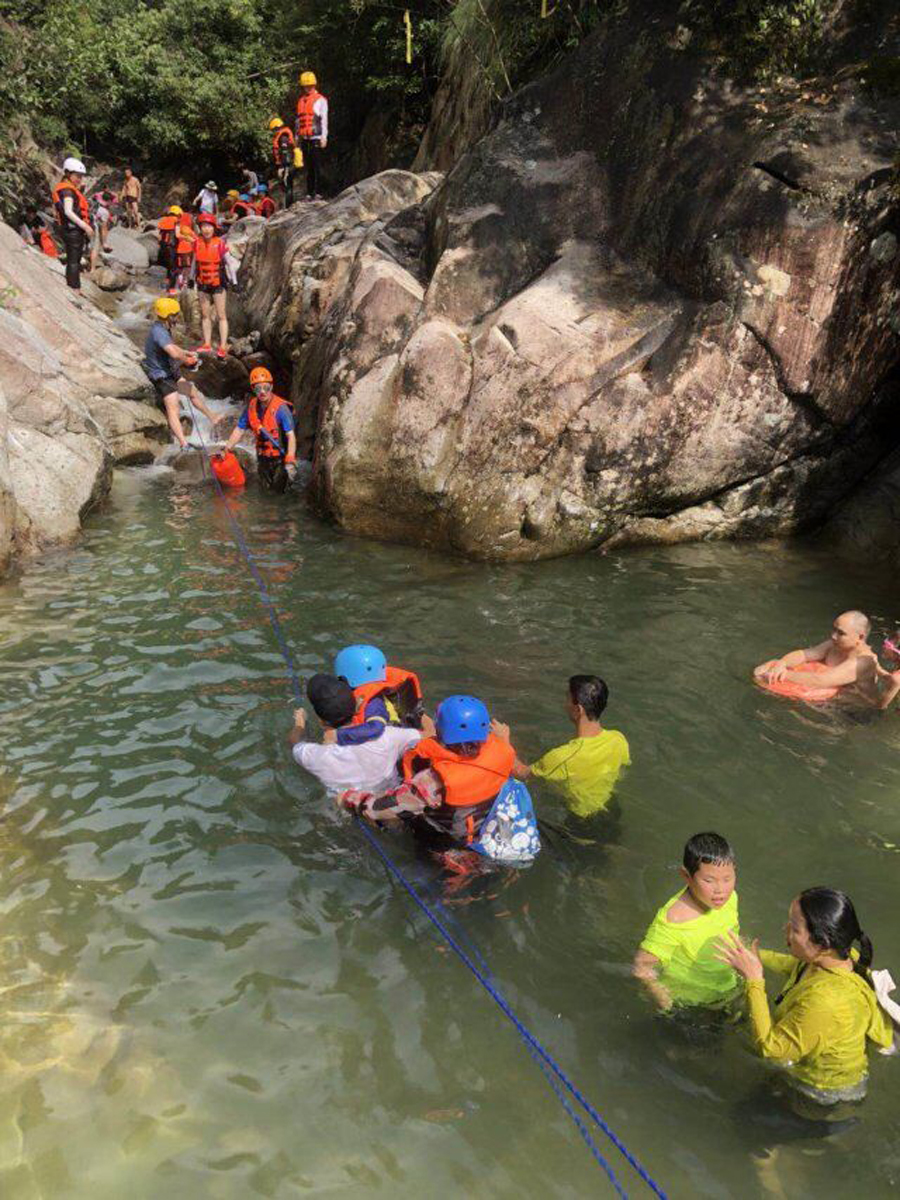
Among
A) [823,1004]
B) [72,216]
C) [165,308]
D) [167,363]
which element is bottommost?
[823,1004]

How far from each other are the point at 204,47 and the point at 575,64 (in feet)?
79.1

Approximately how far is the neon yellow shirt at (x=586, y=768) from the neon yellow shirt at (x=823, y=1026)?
6.48 feet

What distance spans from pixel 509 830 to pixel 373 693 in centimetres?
141

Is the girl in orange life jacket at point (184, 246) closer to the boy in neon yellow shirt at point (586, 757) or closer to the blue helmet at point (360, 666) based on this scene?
the blue helmet at point (360, 666)

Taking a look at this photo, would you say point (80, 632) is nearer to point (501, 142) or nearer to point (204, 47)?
point (501, 142)

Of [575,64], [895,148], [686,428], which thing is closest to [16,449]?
[686,428]

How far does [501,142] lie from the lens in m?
12.5

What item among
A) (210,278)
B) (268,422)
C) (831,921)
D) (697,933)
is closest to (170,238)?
(210,278)

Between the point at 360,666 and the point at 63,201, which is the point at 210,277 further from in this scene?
the point at 360,666

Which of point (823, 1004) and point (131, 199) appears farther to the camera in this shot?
point (131, 199)

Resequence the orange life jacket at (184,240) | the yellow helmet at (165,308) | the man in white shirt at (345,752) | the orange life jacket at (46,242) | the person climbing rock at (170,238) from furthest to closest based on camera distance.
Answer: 1. the person climbing rock at (170,238)
2. the orange life jacket at (46,242)
3. the orange life jacket at (184,240)
4. the yellow helmet at (165,308)
5. the man in white shirt at (345,752)

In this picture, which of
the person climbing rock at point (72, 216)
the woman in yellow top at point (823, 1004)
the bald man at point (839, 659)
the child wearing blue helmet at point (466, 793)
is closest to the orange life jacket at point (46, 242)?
the person climbing rock at point (72, 216)

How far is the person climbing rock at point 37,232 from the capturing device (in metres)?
21.3

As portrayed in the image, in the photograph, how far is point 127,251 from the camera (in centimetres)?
2519
